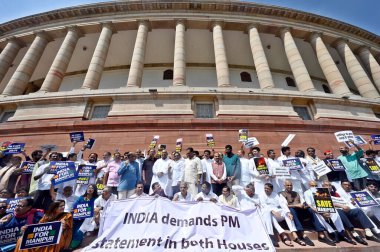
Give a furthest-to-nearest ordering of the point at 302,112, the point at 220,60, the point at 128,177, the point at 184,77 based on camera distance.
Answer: the point at 220,60 → the point at 184,77 → the point at 302,112 → the point at 128,177

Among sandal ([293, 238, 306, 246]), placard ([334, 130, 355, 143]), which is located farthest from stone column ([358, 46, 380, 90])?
sandal ([293, 238, 306, 246])

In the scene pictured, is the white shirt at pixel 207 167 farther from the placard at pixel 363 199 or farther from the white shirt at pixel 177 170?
the placard at pixel 363 199

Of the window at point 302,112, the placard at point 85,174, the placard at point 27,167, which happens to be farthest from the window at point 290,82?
the placard at point 27,167

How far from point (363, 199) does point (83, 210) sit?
7160mm

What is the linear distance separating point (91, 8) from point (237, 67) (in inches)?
616

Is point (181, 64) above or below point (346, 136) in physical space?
above

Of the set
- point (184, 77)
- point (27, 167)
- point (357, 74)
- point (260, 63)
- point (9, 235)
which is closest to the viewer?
point (9, 235)

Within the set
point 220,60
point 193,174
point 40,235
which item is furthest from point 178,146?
point 220,60

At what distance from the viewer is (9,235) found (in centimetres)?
455

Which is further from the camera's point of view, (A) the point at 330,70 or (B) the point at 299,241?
(A) the point at 330,70

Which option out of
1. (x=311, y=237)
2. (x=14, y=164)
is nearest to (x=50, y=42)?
(x=14, y=164)

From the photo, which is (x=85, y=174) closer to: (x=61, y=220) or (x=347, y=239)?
(x=61, y=220)

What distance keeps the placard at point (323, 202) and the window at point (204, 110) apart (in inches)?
326

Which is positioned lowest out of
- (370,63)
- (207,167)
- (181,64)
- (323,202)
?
(323,202)
